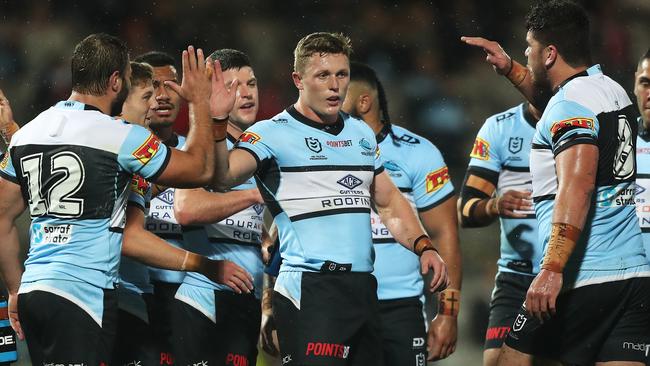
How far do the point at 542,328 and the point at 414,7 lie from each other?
8070 mm

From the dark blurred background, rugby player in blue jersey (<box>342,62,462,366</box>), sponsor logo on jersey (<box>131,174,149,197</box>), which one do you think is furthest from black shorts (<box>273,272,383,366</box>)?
the dark blurred background

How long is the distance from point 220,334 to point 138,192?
1.00 metres

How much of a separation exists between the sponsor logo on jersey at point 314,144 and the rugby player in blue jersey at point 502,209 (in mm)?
1710

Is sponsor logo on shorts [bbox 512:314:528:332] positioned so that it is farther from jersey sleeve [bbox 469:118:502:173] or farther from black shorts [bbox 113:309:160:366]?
black shorts [bbox 113:309:160:366]

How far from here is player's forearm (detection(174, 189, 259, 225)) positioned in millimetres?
5742

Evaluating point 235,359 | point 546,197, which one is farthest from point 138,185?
point 546,197

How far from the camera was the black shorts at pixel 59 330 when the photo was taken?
4.82 meters

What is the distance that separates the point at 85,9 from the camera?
12.2 metres

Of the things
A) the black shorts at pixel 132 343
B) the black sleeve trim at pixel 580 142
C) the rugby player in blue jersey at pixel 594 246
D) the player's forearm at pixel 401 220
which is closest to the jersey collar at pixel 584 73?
the rugby player in blue jersey at pixel 594 246

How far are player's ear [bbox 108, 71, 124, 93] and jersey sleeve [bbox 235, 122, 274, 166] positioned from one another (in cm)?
66

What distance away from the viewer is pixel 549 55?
17.9 feet

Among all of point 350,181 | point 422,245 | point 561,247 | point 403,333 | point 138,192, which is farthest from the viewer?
point 403,333

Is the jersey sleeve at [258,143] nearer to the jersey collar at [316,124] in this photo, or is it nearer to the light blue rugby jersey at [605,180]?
the jersey collar at [316,124]

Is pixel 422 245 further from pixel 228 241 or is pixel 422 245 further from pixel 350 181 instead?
pixel 228 241
